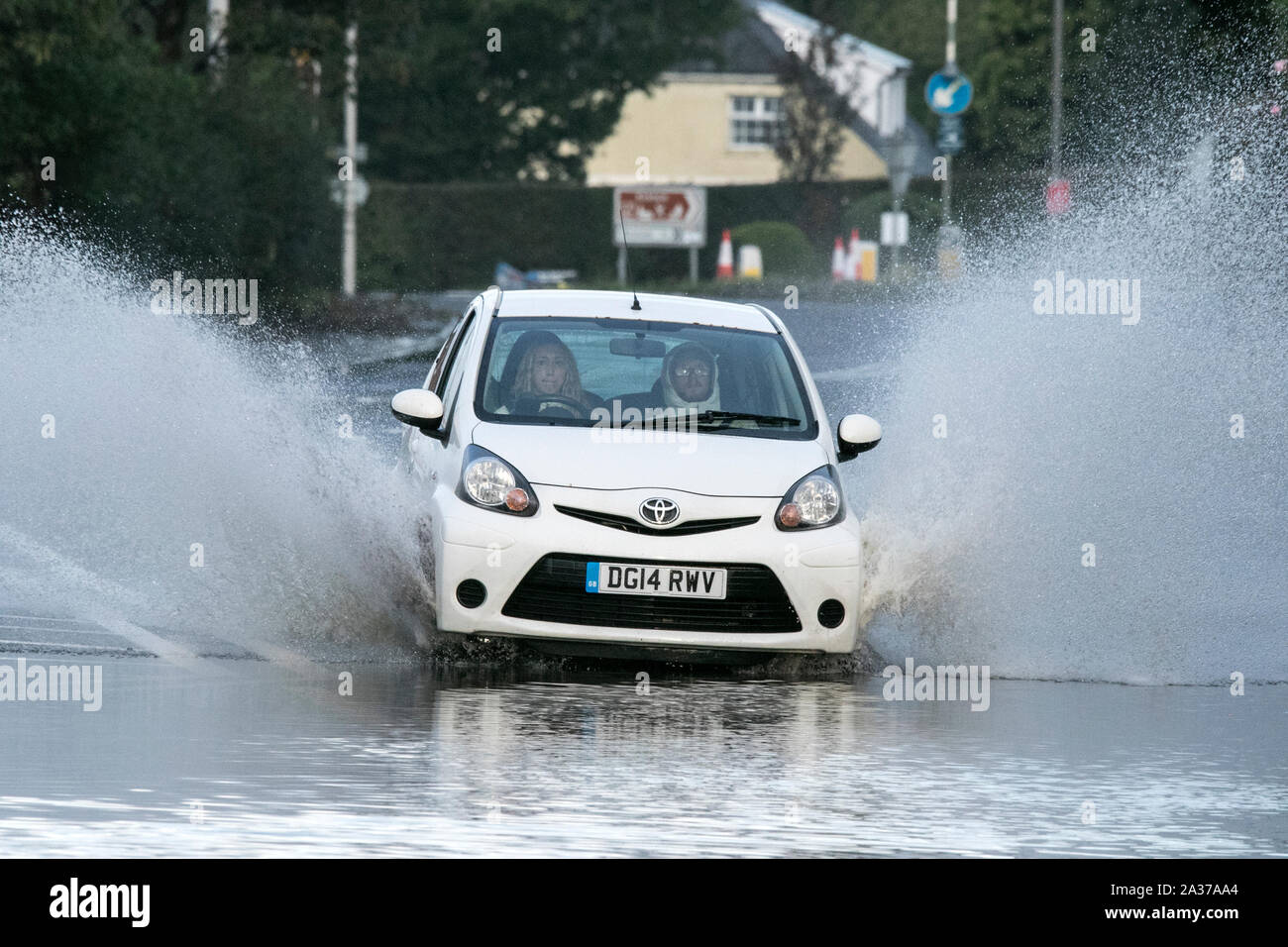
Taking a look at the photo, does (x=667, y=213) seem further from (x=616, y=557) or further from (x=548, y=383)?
(x=616, y=557)

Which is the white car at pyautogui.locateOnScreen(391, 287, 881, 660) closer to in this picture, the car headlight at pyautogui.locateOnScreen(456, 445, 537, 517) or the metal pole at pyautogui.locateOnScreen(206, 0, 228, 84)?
the car headlight at pyautogui.locateOnScreen(456, 445, 537, 517)

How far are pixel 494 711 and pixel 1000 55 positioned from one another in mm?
71861

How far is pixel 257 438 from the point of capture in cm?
1304

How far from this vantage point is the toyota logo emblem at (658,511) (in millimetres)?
10000

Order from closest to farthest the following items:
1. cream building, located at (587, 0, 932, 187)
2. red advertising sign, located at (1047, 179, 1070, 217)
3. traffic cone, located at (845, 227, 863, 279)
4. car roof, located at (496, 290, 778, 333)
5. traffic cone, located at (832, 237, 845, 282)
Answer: car roof, located at (496, 290, 778, 333) < red advertising sign, located at (1047, 179, 1070, 217) < traffic cone, located at (845, 227, 863, 279) < traffic cone, located at (832, 237, 845, 282) < cream building, located at (587, 0, 932, 187)

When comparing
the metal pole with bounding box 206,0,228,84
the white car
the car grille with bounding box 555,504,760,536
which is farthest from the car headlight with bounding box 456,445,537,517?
the metal pole with bounding box 206,0,228,84

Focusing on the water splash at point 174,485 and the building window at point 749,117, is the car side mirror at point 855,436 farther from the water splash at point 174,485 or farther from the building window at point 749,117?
the building window at point 749,117

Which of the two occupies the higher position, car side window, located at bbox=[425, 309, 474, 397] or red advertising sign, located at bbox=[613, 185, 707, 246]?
red advertising sign, located at bbox=[613, 185, 707, 246]

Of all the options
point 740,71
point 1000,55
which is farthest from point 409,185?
point 740,71

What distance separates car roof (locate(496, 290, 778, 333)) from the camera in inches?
460

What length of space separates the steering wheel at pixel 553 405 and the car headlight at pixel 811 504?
1157 millimetres

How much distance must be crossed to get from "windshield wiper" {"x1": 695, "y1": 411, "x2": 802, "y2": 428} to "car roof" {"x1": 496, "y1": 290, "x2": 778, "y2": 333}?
74 cm

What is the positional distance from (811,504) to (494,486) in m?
1.23
